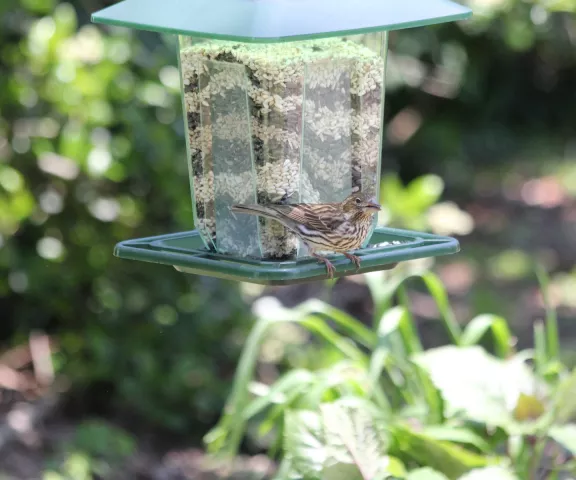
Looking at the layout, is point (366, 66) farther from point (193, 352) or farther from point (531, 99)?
point (531, 99)

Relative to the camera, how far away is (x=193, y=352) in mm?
4621

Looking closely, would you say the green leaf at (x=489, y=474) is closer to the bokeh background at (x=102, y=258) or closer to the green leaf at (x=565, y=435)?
the green leaf at (x=565, y=435)

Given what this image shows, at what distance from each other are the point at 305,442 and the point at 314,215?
2.80 ft

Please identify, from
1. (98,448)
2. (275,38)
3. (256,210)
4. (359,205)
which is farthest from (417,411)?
(275,38)

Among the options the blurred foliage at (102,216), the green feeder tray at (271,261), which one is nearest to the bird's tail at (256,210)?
the green feeder tray at (271,261)

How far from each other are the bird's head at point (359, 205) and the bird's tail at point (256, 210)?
0.57ft

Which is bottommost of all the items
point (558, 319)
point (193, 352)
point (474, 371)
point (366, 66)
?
point (558, 319)

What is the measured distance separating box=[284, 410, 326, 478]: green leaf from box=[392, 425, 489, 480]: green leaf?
0.86ft

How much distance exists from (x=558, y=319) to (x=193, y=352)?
110 inches

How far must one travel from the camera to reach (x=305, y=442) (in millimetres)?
3020

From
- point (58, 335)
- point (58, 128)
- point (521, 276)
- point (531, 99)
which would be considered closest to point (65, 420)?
point (58, 335)

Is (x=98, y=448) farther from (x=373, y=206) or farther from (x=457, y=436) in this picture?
(x=373, y=206)

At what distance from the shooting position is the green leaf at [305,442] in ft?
9.87

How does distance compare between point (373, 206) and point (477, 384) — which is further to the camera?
point (477, 384)
